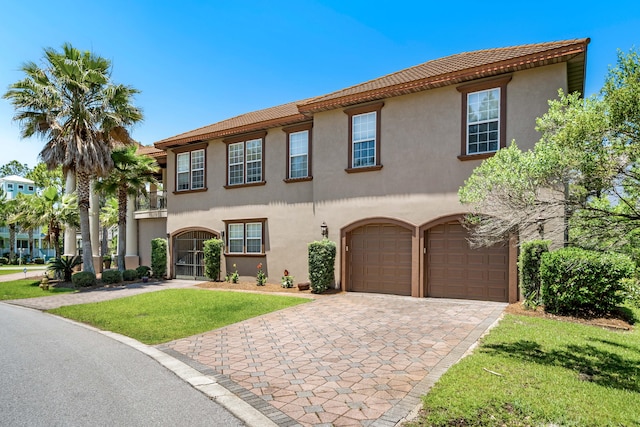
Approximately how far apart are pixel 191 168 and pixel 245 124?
4.30 metres

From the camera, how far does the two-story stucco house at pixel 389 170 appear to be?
11.7 metres

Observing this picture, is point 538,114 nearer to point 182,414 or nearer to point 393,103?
point 393,103

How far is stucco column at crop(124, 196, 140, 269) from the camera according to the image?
24359 mm

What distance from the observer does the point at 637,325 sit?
883 centimetres

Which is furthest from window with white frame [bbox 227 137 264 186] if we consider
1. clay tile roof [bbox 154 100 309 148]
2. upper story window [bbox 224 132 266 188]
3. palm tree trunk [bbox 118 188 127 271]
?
palm tree trunk [bbox 118 188 127 271]

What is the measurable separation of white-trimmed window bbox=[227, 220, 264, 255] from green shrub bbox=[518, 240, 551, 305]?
1049cm

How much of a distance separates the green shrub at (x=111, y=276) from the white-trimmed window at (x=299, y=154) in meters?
10.4

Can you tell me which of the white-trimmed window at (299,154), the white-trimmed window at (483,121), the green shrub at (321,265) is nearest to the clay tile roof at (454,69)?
the white-trimmed window at (483,121)

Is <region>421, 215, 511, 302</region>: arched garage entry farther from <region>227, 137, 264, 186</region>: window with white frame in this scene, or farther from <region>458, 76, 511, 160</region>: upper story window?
<region>227, 137, 264, 186</region>: window with white frame

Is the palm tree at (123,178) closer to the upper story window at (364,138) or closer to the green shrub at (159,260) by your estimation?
the green shrub at (159,260)

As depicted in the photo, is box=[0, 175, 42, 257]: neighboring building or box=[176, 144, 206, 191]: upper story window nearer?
box=[176, 144, 206, 191]: upper story window

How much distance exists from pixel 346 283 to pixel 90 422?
10743 millimetres

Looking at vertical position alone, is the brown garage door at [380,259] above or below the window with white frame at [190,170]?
below

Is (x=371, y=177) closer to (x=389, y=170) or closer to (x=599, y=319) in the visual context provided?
(x=389, y=170)
